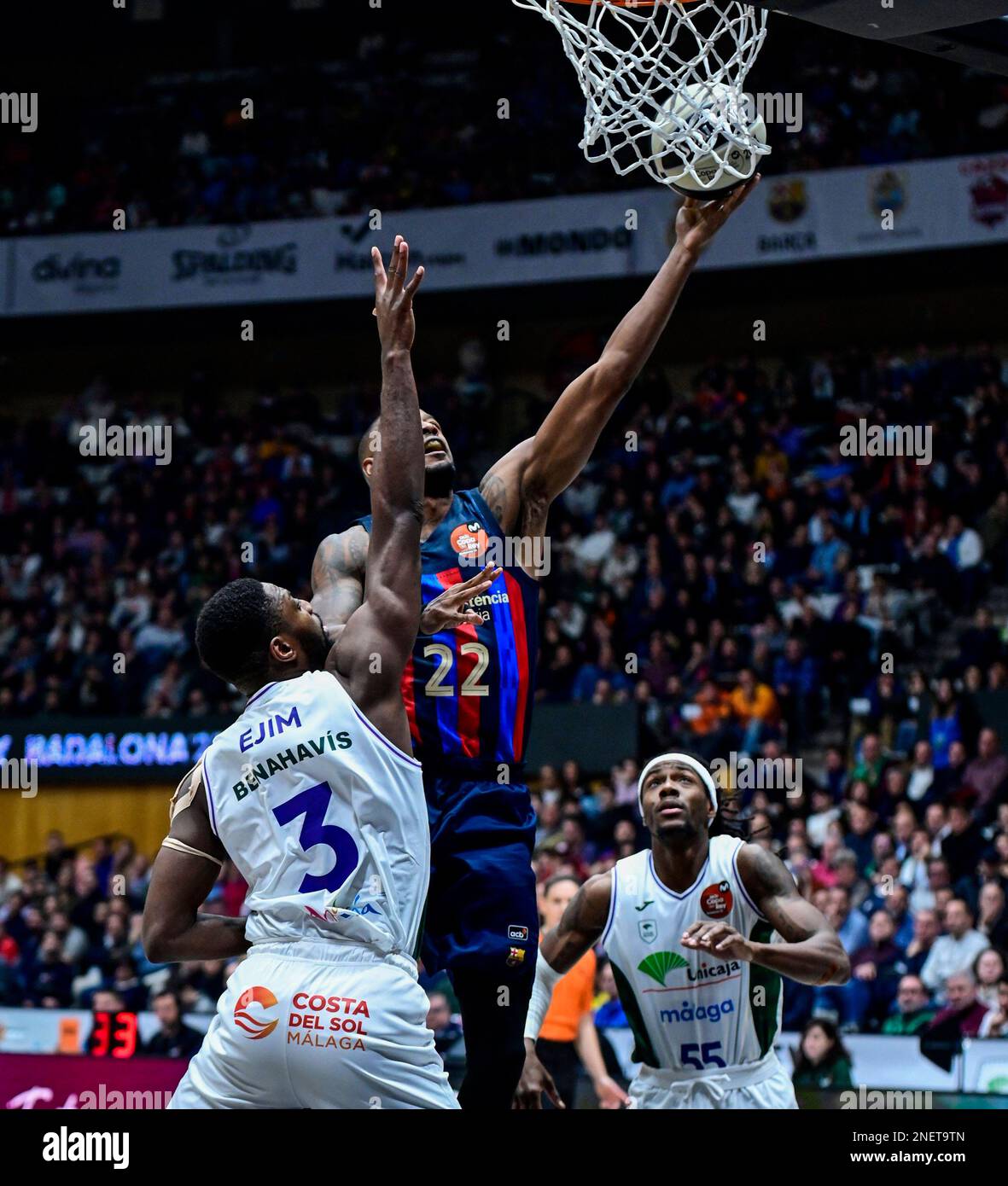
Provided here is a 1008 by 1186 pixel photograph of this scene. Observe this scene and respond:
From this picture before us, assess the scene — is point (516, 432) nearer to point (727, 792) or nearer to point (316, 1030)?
point (727, 792)

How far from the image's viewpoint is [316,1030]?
360cm

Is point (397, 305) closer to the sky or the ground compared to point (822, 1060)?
closer to the sky

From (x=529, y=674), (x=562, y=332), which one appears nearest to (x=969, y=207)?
(x=562, y=332)

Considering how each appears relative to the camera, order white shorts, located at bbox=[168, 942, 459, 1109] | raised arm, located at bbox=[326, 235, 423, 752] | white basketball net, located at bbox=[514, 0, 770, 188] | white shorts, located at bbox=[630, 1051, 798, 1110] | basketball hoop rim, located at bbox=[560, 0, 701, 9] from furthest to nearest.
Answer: white shorts, located at bbox=[630, 1051, 798, 1110] < basketball hoop rim, located at bbox=[560, 0, 701, 9] < white basketball net, located at bbox=[514, 0, 770, 188] < raised arm, located at bbox=[326, 235, 423, 752] < white shorts, located at bbox=[168, 942, 459, 1109]

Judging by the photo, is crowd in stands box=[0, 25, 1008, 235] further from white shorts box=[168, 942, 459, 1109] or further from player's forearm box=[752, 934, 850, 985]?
white shorts box=[168, 942, 459, 1109]

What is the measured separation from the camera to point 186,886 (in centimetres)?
395

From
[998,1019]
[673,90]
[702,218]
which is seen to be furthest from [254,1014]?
[998,1019]

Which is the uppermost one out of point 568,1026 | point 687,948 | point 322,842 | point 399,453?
point 399,453

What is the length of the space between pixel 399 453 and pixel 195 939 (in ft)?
4.10

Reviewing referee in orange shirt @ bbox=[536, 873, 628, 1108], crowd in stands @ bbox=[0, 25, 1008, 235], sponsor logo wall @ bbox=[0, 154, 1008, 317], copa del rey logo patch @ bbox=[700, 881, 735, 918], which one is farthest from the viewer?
crowd in stands @ bbox=[0, 25, 1008, 235]

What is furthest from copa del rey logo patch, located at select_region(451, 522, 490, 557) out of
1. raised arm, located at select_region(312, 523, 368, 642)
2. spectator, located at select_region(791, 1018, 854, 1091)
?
spectator, located at select_region(791, 1018, 854, 1091)

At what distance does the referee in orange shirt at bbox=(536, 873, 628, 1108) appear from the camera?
8289 millimetres

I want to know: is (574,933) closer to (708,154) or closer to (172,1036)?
(708,154)

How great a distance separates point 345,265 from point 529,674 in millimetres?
13430
